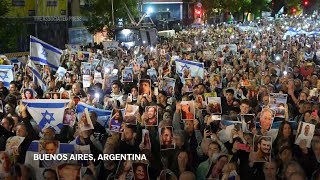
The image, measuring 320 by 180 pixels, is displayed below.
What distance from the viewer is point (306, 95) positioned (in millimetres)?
9938

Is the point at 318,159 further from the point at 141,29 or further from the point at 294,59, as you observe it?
the point at 141,29

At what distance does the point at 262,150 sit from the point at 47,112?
3596 mm

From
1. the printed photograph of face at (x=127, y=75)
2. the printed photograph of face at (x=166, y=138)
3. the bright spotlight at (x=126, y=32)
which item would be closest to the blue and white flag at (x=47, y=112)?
the printed photograph of face at (x=166, y=138)

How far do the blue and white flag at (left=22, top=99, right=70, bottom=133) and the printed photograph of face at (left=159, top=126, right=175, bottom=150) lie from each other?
80.1 inches

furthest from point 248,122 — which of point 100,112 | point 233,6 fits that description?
point 233,6

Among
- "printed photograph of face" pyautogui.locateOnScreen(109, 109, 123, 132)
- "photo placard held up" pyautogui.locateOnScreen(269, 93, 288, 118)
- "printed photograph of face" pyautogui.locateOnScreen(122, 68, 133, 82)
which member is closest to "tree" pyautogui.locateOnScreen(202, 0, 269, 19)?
"printed photograph of face" pyautogui.locateOnScreen(122, 68, 133, 82)

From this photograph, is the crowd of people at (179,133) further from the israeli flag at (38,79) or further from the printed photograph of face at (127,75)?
the printed photograph of face at (127,75)

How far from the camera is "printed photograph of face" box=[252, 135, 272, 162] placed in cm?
630

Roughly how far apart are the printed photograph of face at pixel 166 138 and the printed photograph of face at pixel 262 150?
106 centimetres

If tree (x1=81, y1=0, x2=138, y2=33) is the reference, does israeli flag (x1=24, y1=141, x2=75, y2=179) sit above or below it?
below

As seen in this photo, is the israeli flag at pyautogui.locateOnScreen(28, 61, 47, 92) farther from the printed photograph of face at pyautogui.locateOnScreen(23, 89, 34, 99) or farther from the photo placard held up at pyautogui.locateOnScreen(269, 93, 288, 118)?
the photo placard held up at pyautogui.locateOnScreen(269, 93, 288, 118)

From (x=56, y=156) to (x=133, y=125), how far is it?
5.63ft

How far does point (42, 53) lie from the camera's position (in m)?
13.6

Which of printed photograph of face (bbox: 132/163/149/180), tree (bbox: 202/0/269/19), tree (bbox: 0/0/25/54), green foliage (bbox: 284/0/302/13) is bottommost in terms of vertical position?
printed photograph of face (bbox: 132/163/149/180)
